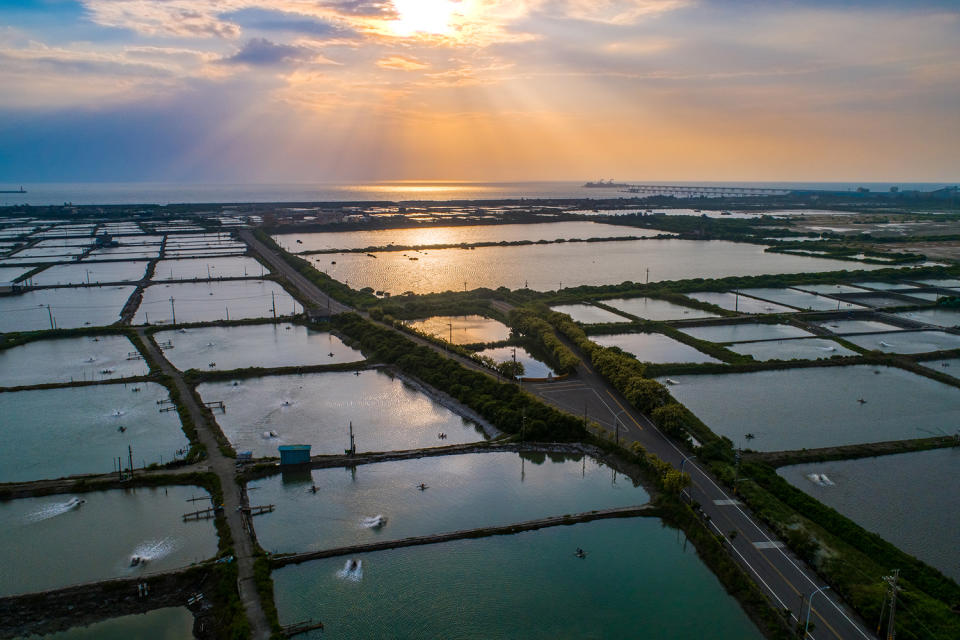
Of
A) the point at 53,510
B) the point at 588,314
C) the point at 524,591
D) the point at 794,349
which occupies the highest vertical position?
the point at 588,314

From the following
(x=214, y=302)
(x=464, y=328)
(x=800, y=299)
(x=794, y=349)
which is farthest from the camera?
(x=214, y=302)

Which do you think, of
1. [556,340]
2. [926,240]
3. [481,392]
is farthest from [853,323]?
[926,240]

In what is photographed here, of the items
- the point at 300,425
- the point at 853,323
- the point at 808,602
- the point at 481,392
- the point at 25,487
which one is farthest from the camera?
the point at 853,323

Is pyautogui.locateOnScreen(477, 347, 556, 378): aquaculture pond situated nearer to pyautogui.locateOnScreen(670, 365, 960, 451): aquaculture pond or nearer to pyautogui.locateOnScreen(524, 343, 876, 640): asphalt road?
pyautogui.locateOnScreen(524, 343, 876, 640): asphalt road

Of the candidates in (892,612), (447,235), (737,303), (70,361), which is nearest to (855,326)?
(737,303)

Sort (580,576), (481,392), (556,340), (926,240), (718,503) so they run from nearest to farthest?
1. (580,576)
2. (718,503)
3. (481,392)
4. (556,340)
5. (926,240)

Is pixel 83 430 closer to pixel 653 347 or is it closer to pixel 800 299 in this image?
pixel 653 347

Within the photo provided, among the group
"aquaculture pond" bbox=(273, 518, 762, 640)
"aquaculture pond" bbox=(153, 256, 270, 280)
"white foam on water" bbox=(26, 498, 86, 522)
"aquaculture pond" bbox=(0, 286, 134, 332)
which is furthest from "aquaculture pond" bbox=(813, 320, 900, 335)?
Answer: "aquaculture pond" bbox=(153, 256, 270, 280)

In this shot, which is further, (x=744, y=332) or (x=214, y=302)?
(x=214, y=302)

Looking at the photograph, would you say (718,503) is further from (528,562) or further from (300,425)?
(300,425)
